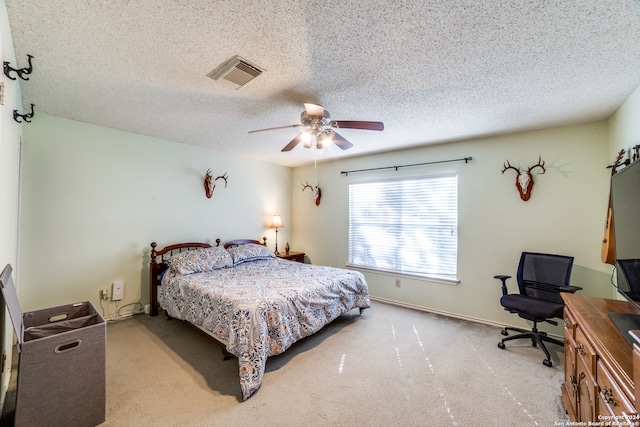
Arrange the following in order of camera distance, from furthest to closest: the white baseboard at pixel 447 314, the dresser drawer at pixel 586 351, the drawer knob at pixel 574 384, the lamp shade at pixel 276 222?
the lamp shade at pixel 276 222
the white baseboard at pixel 447 314
the drawer knob at pixel 574 384
the dresser drawer at pixel 586 351

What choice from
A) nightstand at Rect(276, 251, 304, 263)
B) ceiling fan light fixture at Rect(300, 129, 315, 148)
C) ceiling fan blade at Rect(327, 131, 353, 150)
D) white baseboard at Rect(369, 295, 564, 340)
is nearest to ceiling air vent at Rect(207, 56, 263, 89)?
ceiling fan light fixture at Rect(300, 129, 315, 148)

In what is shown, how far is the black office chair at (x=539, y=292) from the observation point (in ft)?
8.18

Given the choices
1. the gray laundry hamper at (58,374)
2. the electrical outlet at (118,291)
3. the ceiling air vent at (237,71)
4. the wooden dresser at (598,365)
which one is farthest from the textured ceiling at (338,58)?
the electrical outlet at (118,291)

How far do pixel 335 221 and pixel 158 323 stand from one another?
3016mm

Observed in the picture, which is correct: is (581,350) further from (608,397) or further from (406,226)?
(406,226)

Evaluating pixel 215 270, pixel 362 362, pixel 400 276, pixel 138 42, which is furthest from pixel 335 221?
pixel 138 42

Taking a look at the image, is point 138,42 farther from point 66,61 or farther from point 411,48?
point 411,48

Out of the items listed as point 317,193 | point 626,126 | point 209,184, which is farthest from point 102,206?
point 626,126

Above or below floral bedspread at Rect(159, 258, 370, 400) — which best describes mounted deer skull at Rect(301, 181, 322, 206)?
above

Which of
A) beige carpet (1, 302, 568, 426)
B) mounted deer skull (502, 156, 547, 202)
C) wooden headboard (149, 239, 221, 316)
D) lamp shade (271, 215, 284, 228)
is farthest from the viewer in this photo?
lamp shade (271, 215, 284, 228)

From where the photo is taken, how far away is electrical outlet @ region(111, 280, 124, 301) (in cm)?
329

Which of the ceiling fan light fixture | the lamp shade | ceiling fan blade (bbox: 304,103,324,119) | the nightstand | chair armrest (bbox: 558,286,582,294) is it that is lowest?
the nightstand

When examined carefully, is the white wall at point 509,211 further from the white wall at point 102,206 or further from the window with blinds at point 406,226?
the white wall at point 102,206

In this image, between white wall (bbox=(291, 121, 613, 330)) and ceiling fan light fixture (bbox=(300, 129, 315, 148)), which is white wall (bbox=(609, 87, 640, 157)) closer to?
white wall (bbox=(291, 121, 613, 330))
